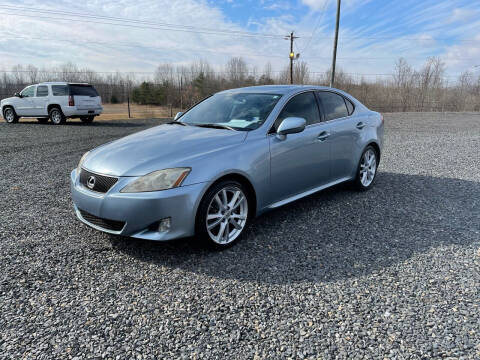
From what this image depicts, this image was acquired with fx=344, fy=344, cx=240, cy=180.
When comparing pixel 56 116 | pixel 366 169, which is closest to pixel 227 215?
pixel 366 169

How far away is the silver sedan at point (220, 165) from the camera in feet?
9.88

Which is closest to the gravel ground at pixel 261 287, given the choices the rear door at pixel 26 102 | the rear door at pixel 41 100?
the rear door at pixel 41 100

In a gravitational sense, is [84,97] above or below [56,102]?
above

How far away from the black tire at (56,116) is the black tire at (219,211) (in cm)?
1473

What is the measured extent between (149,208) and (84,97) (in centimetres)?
1466

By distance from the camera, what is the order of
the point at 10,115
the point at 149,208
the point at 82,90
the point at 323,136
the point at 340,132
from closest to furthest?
1. the point at 149,208
2. the point at 323,136
3. the point at 340,132
4. the point at 82,90
5. the point at 10,115

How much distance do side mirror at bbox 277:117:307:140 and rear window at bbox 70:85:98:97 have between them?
46.7ft

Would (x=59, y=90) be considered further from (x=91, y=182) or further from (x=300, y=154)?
(x=300, y=154)

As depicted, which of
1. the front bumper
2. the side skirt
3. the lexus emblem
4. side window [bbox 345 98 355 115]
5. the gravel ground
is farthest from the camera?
side window [bbox 345 98 355 115]

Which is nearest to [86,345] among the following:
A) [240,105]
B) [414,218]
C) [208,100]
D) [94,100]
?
[240,105]

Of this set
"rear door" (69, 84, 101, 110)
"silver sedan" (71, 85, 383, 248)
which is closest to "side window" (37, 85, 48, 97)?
"rear door" (69, 84, 101, 110)

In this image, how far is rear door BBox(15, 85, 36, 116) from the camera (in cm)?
1591

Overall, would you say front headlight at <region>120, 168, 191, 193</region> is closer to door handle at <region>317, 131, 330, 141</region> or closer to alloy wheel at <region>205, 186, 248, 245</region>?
alloy wheel at <region>205, 186, 248, 245</region>

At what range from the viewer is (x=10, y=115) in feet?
54.7
